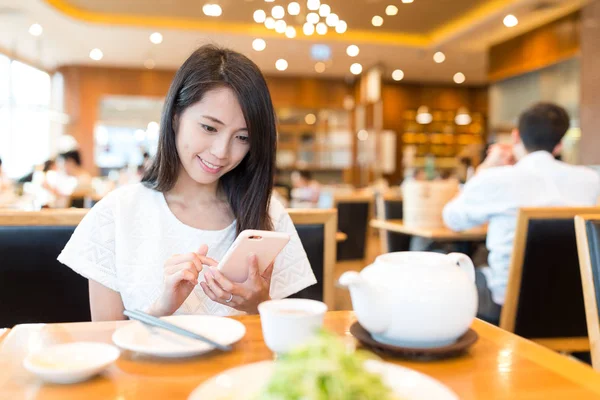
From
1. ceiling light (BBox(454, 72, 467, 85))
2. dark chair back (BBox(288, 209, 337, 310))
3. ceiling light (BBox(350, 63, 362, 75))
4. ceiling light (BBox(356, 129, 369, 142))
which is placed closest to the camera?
dark chair back (BBox(288, 209, 337, 310))

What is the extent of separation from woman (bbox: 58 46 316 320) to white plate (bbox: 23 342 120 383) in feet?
1.54

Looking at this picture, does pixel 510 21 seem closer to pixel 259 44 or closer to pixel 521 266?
pixel 259 44

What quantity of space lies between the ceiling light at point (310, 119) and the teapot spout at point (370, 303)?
11.4 m

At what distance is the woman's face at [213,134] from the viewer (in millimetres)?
1310

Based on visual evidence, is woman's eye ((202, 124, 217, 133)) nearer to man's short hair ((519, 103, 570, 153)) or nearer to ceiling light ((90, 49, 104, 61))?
man's short hair ((519, 103, 570, 153))

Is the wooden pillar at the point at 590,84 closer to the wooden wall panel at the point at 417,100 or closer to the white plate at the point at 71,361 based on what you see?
the wooden wall panel at the point at 417,100

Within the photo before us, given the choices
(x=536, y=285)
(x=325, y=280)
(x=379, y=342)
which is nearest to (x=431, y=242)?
(x=536, y=285)

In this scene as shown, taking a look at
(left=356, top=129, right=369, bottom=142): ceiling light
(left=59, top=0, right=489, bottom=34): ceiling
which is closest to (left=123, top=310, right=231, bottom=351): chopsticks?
(left=59, top=0, right=489, bottom=34): ceiling

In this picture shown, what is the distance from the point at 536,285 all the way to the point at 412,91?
416 inches

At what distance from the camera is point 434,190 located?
303 centimetres

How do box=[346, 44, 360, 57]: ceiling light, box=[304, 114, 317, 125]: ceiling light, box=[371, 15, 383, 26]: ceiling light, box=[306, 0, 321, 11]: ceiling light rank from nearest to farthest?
box=[306, 0, 321, 11]: ceiling light < box=[371, 15, 383, 26]: ceiling light < box=[346, 44, 360, 57]: ceiling light < box=[304, 114, 317, 125]: ceiling light

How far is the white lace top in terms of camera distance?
1.33 m

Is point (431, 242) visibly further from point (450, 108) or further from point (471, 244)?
point (450, 108)

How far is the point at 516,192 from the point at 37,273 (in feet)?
5.93
